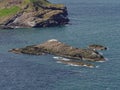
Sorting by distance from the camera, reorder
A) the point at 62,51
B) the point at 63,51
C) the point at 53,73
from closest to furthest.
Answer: the point at 53,73, the point at 63,51, the point at 62,51

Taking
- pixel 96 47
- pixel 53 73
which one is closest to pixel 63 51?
pixel 96 47

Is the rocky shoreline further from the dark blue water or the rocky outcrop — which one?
the dark blue water

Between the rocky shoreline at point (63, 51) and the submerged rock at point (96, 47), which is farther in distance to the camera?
the submerged rock at point (96, 47)

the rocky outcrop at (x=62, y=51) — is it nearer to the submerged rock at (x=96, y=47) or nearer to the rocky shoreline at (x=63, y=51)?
the rocky shoreline at (x=63, y=51)

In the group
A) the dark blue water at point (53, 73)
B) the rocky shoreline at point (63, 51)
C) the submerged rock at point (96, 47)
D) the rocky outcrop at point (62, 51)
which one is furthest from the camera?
the submerged rock at point (96, 47)

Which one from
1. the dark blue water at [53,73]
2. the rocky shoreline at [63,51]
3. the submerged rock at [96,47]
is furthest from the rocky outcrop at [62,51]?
the submerged rock at [96,47]

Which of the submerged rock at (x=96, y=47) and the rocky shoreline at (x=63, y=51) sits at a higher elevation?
the rocky shoreline at (x=63, y=51)

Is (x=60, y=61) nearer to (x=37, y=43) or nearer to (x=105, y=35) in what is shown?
(x=37, y=43)

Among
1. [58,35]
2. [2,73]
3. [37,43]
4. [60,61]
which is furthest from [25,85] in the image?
[58,35]

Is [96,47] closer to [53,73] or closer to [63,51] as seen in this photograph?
[63,51]
